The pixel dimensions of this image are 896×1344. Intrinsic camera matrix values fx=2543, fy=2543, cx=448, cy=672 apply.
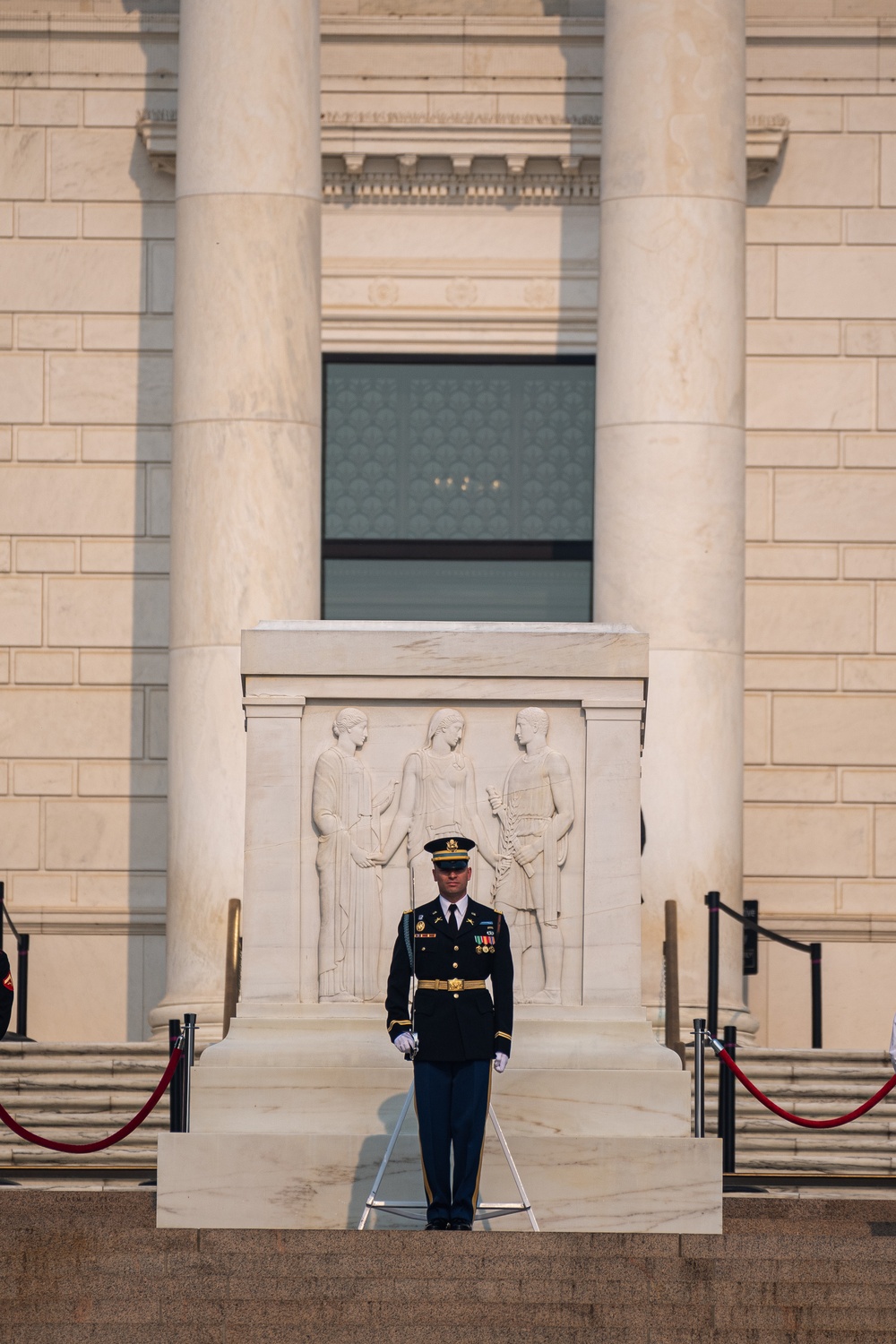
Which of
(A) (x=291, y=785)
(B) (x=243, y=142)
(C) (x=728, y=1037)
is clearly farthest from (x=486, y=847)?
(B) (x=243, y=142)

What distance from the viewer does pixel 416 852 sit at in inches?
570

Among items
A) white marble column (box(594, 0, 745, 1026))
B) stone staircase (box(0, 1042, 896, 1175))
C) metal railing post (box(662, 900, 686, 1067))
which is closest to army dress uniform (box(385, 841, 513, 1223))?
metal railing post (box(662, 900, 686, 1067))

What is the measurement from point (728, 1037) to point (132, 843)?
7370 millimetres

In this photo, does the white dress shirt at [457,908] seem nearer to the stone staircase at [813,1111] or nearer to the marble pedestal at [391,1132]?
the marble pedestal at [391,1132]

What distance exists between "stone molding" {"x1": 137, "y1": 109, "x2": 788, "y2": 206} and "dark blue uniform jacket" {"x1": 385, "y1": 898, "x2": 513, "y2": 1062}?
1215 cm

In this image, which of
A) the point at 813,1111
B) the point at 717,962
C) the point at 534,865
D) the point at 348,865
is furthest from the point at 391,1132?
the point at 717,962

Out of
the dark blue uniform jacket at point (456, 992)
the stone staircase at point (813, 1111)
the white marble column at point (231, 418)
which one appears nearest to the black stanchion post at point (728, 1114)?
the stone staircase at point (813, 1111)

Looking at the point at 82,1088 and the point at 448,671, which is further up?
the point at 448,671

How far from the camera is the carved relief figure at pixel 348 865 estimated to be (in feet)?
47.2

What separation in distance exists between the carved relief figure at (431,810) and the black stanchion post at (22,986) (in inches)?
292

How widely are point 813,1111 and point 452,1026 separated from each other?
19.8 feet

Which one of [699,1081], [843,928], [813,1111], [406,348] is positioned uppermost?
[406,348]

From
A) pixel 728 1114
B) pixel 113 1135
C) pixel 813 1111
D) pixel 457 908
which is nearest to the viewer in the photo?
pixel 457 908

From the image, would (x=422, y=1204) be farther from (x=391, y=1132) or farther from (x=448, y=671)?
(x=448, y=671)
